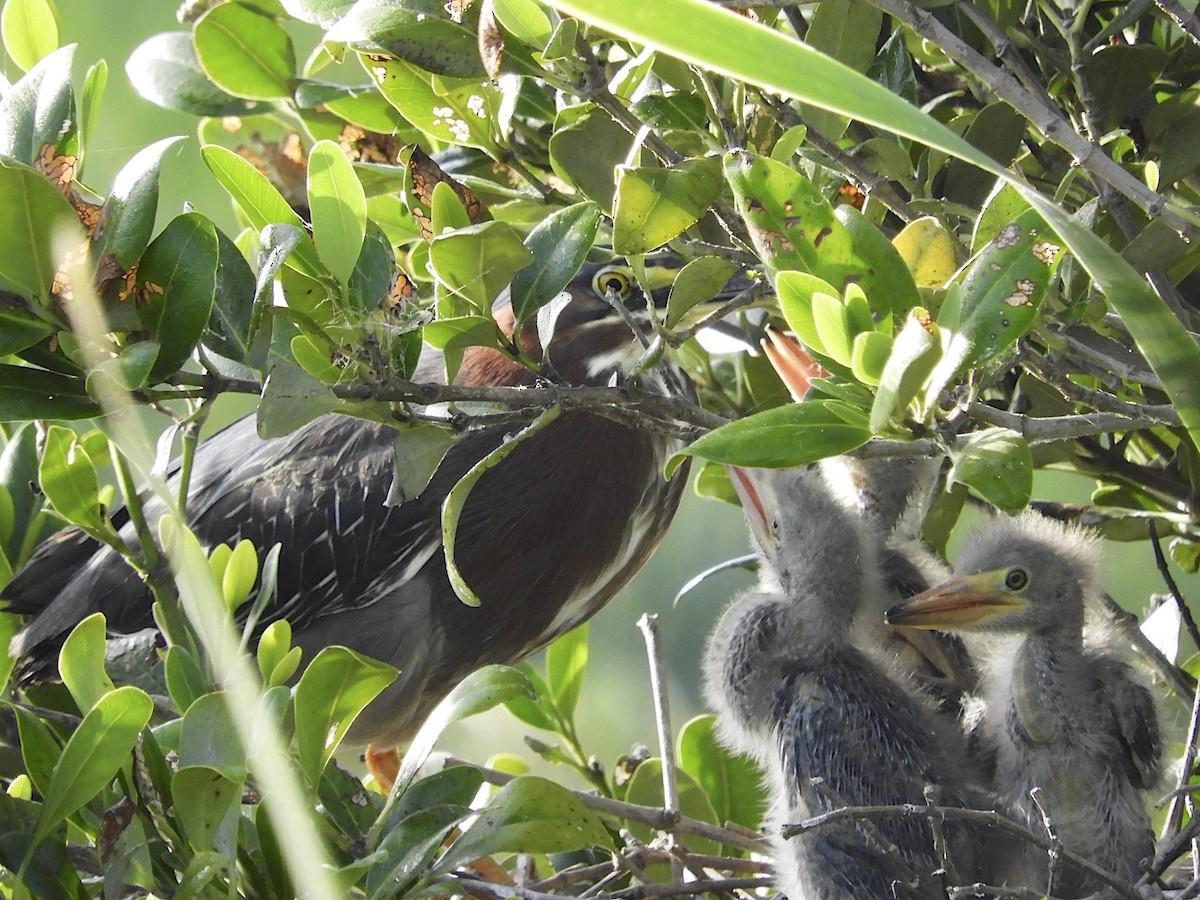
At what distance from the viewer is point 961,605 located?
1.36 metres

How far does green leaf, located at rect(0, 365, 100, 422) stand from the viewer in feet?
2.68

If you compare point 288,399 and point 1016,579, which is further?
point 1016,579

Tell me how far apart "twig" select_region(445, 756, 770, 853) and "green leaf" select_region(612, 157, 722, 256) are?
25.5 inches

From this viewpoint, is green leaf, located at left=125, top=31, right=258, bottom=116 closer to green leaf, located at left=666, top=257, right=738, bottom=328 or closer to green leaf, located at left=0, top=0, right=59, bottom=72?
green leaf, located at left=0, top=0, right=59, bottom=72

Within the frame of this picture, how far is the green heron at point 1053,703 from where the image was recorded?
1265 millimetres

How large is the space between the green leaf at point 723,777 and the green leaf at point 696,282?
938 millimetres

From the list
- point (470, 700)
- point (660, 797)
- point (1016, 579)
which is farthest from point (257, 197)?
point (660, 797)

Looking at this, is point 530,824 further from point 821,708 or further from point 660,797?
point 660,797

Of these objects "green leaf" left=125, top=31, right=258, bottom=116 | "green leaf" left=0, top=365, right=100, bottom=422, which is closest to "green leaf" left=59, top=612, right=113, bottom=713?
"green leaf" left=0, top=365, right=100, bottom=422

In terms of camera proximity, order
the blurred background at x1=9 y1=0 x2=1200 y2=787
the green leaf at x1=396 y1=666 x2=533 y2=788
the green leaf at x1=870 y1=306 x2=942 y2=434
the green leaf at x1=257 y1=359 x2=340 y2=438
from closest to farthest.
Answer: the green leaf at x1=870 y1=306 x2=942 y2=434 < the green leaf at x1=257 y1=359 x2=340 y2=438 < the green leaf at x1=396 y1=666 x2=533 y2=788 < the blurred background at x1=9 y1=0 x2=1200 y2=787

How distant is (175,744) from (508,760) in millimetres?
795

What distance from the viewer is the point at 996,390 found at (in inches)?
54.9

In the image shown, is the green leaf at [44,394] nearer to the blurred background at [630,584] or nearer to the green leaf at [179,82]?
the green leaf at [179,82]

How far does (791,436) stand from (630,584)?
2.55 m
